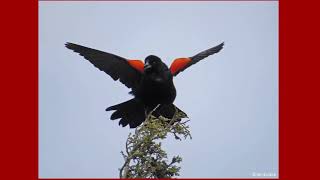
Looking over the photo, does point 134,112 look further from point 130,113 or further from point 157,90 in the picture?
point 157,90

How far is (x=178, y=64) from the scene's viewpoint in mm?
8852

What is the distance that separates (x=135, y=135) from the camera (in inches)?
231

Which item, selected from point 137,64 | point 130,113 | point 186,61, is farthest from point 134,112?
point 186,61

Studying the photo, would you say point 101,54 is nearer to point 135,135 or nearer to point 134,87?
point 134,87

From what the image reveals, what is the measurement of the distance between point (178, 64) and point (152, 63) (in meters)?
0.84

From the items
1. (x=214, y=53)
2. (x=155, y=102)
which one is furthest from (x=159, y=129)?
(x=214, y=53)

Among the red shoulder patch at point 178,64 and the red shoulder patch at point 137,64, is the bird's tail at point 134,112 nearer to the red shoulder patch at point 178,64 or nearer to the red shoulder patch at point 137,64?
the red shoulder patch at point 137,64

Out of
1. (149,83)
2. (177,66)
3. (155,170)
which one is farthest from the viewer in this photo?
(177,66)

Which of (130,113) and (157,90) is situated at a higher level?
(157,90)

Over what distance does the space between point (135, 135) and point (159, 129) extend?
337 millimetres

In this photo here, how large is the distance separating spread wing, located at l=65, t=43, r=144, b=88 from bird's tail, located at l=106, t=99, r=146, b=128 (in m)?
0.41

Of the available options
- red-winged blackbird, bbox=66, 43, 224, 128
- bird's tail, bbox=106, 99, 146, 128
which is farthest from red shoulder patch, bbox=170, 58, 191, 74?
bird's tail, bbox=106, 99, 146, 128

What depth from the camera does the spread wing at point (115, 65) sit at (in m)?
8.59

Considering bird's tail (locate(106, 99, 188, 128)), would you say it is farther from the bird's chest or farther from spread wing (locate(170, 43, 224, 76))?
spread wing (locate(170, 43, 224, 76))
